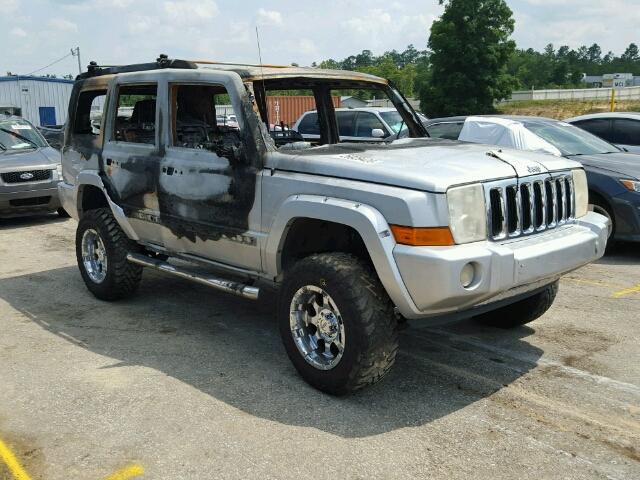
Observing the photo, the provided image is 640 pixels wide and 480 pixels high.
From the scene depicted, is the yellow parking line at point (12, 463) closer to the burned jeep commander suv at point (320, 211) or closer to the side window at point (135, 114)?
the burned jeep commander suv at point (320, 211)

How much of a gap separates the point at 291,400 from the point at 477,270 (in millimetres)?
1362

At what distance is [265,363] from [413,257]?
63.0 inches

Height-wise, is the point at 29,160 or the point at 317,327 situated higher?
the point at 29,160

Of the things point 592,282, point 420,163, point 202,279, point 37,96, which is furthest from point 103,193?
point 37,96

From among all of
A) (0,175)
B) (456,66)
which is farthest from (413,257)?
(456,66)

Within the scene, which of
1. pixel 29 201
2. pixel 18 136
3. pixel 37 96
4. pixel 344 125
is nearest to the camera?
pixel 344 125

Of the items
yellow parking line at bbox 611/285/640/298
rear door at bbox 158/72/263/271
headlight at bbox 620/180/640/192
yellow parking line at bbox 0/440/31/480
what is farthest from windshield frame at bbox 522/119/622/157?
yellow parking line at bbox 0/440/31/480

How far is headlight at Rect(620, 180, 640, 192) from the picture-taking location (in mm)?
7668

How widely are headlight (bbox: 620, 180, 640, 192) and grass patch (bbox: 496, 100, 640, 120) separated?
41993 millimetres

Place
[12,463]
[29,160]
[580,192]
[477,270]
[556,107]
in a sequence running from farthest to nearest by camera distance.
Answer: [556,107] → [29,160] → [580,192] → [477,270] → [12,463]

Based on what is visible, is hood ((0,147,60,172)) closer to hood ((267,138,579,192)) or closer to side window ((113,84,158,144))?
side window ((113,84,158,144))

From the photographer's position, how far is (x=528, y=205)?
4145 millimetres

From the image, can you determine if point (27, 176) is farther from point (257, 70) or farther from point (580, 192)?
point (580, 192)

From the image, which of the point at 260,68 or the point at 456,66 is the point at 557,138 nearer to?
the point at 260,68
